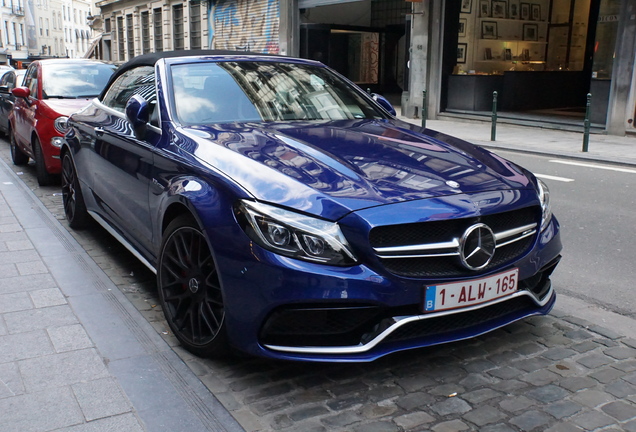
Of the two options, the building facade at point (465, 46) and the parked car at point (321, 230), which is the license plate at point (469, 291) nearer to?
the parked car at point (321, 230)

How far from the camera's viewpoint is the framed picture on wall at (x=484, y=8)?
19.5 metres

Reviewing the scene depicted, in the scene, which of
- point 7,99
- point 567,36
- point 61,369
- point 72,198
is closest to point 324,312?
point 61,369

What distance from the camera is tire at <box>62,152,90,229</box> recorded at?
578 centimetres

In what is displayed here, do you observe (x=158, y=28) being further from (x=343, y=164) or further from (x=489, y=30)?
(x=343, y=164)

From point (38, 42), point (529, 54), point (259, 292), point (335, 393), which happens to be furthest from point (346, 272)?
point (38, 42)

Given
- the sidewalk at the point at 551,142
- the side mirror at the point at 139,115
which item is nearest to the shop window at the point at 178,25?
the sidewalk at the point at 551,142

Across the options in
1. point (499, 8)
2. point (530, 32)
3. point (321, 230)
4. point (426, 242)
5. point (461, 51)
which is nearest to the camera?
point (321, 230)

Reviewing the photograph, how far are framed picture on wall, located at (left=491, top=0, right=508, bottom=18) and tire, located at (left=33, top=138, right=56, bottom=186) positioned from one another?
51.3 ft

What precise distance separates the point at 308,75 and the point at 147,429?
2.86 meters

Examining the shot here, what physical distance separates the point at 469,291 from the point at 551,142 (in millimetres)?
11140

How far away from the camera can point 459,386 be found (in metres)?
3.04

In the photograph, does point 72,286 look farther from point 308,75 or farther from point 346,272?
point 346,272

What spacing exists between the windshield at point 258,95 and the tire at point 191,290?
85 centimetres

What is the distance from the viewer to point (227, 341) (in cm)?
306
